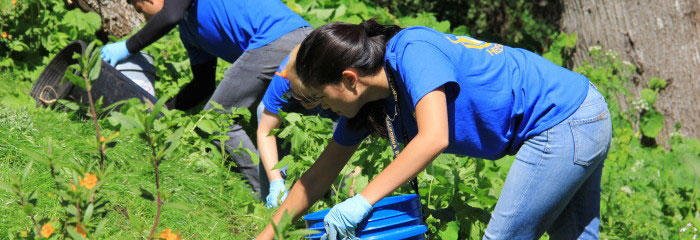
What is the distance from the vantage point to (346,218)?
208 centimetres

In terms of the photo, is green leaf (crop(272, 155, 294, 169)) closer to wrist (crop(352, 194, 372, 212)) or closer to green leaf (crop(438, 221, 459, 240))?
green leaf (crop(438, 221, 459, 240))

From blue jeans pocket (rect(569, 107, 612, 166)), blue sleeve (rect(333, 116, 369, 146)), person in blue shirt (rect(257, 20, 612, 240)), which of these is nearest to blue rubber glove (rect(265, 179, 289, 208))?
person in blue shirt (rect(257, 20, 612, 240))

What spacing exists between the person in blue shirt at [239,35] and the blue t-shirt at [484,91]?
148 centimetres

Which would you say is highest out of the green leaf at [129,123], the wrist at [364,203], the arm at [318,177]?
the green leaf at [129,123]

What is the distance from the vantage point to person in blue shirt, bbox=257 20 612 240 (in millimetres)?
2020

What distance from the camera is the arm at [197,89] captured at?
14.1 ft

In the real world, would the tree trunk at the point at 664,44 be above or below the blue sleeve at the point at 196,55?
below

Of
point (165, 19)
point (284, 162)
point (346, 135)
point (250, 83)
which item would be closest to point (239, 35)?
point (250, 83)

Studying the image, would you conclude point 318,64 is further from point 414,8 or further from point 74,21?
point 414,8

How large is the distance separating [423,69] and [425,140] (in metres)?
0.17

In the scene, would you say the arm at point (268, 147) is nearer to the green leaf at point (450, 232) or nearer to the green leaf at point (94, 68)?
the green leaf at point (450, 232)

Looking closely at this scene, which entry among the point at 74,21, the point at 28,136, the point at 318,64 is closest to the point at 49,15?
the point at 74,21

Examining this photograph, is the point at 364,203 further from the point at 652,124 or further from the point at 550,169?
the point at 652,124

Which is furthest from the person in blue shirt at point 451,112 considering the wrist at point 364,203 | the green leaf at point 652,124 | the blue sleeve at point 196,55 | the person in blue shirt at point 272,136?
the green leaf at point 652,124
